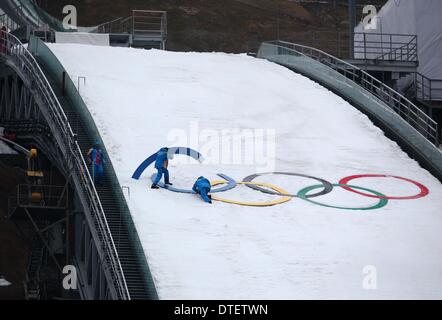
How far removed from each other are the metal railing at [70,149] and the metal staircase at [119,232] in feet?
0.88

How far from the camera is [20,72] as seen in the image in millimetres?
32656

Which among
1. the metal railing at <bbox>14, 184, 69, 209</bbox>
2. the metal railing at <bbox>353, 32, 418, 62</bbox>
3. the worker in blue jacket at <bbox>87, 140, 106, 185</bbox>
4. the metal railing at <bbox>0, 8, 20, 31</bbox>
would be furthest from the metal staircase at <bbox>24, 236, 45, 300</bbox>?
the metal railing at <bbox>0, 8, 20, 31</bbox>

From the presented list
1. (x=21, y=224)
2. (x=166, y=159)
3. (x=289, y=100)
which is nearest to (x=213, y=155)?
(x=166, y=159)

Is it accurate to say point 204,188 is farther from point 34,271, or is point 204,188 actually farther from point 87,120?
point 34,271

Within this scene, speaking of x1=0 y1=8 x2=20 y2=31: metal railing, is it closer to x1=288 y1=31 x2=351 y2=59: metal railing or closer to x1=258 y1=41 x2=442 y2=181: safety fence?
x1=258 y1=41 x2=442 y2=181: safety fence

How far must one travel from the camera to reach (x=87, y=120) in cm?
2672

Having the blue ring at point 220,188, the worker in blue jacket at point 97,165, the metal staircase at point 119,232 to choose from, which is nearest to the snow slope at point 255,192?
the blue ring at point 220,188

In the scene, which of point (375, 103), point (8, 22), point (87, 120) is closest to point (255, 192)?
point (87, 120)

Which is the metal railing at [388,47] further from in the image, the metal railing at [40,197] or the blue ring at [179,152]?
the blue ring at [179,152]

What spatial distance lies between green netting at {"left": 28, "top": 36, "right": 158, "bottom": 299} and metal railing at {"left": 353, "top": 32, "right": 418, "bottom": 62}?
1348 centimetres

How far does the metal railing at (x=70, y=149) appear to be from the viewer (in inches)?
760

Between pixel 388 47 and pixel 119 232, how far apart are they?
24.5 meters

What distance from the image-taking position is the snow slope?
64.4 feet

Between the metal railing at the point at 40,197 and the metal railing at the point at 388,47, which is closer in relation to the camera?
the metal railing at the point at 40,197
